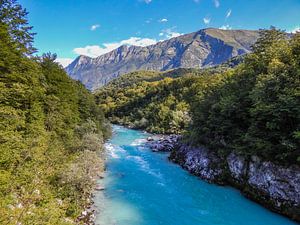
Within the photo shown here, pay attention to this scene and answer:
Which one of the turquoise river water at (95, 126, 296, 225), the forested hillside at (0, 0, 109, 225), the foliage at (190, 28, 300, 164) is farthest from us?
the foliage at (190, 28, 300, 164)

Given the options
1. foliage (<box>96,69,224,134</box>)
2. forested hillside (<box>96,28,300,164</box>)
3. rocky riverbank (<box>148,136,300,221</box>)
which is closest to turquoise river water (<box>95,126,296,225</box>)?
rocky riverbank (<box>148,136,300,221</box>)

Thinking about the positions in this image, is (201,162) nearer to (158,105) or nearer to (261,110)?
(261,110)

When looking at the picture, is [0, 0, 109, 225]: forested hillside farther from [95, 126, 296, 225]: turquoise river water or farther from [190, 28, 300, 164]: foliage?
[190, 28, 300, 164]: foliage

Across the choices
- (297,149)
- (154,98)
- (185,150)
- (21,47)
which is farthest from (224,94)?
(154,98)

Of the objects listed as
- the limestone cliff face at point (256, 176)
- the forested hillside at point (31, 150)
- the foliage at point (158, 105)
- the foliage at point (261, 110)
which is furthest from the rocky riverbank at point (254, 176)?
the foliage at point (158, 105)

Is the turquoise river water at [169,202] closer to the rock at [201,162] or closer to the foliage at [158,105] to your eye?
the rock at [201,162]

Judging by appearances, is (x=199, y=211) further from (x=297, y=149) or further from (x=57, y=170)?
(x=57, y=170)

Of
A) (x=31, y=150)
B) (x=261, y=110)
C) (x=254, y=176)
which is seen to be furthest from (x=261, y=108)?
(x=31, y=150)
